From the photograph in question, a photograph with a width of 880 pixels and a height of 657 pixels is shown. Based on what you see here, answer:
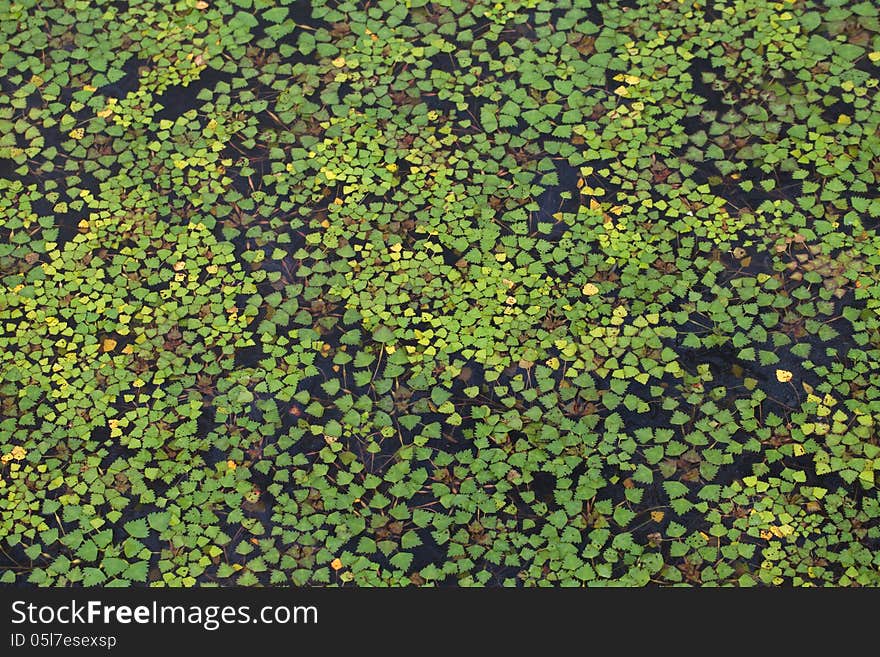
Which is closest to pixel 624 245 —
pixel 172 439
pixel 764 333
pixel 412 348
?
pixel 764 333

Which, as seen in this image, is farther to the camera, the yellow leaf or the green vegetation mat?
the yellow leaf

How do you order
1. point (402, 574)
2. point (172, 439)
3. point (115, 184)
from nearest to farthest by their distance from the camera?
1. point (402, 574)
2. point (172, 439)
3. point (115, 184)

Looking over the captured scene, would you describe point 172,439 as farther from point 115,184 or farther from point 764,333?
point 764,333

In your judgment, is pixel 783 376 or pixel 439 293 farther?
pixel 439 293

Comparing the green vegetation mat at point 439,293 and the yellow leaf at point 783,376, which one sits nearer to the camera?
the green vegetation mat at point 439,293
